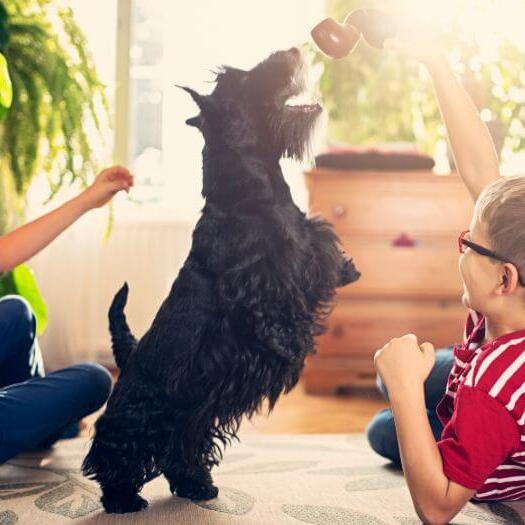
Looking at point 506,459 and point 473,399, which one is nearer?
point 473,399

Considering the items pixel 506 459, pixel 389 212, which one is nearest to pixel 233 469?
pixel 506 459

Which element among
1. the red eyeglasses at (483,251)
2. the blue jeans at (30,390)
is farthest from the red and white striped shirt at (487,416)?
the blue jeans at (30,390)

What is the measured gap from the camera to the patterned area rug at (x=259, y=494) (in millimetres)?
1496

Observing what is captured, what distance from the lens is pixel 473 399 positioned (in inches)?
46.4

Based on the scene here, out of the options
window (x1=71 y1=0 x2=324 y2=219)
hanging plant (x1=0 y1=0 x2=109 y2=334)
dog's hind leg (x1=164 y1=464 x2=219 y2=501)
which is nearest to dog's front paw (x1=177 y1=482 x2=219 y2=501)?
dog's hind leg (x1=164 y1=464 x2=219 y2=501)

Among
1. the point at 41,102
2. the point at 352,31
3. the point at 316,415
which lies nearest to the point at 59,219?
the point at 352,31

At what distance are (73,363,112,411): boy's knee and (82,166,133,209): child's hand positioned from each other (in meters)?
0.42

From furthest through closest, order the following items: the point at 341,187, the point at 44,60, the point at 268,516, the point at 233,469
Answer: the point at 341,187, the point at 44,60, the point at 233,469, the point at 268,516

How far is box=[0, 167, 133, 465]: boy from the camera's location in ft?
5.29

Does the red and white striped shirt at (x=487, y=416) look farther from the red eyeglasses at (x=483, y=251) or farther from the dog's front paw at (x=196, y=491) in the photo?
the dog's front paw at (x=196, y=491)

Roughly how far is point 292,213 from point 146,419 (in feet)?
1.30

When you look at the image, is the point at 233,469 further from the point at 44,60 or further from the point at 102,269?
the point at 102,269

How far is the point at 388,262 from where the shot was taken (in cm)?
294

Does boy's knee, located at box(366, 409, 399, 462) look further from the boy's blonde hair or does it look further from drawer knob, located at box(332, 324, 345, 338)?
drawer knob, located at box(332, 324, 345, 338)
